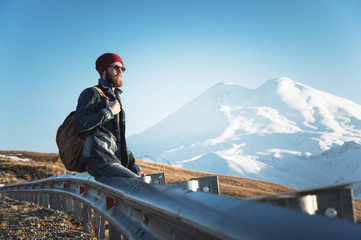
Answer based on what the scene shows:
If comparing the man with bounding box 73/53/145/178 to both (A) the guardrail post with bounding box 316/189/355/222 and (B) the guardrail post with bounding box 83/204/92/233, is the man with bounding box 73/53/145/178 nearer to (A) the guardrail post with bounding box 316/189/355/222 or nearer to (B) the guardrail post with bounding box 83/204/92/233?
(B) the guardrail post with bounding box 83/204/92/233

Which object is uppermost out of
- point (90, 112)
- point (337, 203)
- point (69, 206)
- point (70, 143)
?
point (90, 112)

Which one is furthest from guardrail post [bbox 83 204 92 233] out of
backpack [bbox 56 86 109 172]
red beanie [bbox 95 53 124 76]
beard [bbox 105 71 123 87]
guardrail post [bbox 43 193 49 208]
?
guardrail post [bbox 43 193 49 208]

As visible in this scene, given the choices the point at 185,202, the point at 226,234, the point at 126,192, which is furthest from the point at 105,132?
the point at 226,234

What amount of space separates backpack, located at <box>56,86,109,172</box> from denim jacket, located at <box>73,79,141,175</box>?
7cm

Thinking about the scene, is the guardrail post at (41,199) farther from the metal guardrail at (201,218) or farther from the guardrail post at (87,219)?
the metal guardrail at (201,218)

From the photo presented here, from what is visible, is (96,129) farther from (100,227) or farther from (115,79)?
(100,227)

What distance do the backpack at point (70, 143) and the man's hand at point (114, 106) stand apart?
0.13 m

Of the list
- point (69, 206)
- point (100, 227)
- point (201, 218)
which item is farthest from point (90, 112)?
point (69, 206)

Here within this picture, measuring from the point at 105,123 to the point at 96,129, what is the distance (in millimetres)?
136

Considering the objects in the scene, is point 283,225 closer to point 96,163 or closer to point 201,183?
point 201,183

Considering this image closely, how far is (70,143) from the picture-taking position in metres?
3.44

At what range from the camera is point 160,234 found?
1.91 m

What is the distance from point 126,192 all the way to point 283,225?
5.54ft

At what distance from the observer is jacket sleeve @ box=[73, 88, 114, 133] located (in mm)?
3238
